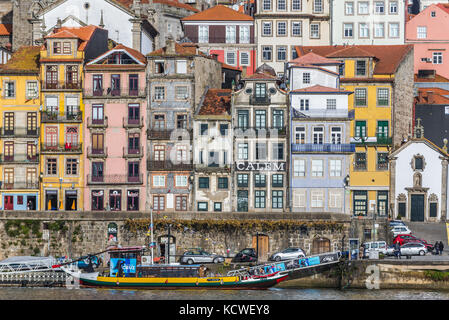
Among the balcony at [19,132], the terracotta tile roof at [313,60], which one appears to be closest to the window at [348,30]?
the terracotta tile roof at [313,60]

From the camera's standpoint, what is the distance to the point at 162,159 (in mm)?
101875

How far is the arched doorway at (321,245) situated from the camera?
310 feet

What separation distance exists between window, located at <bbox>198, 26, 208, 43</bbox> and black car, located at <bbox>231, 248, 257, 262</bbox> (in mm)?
34278

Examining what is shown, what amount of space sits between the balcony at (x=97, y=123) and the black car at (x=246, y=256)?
17.7 meters

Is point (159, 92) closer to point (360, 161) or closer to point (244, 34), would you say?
point (360, 161)

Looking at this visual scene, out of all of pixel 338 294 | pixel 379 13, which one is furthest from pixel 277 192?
pixel 379 13

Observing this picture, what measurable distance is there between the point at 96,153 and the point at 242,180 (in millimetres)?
12289

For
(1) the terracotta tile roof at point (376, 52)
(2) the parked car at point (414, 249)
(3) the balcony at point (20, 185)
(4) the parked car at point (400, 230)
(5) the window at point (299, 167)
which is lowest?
(2) the parked car at point (414, 249)

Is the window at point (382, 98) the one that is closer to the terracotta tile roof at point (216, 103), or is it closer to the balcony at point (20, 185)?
the terracotta tile roof at point (216, 103)

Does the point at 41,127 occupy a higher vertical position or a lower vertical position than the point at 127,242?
higher

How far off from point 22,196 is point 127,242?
1223cm

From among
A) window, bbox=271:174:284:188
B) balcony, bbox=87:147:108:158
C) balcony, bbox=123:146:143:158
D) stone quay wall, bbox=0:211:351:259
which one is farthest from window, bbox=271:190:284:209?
balcony, bbox=87:147:108:158

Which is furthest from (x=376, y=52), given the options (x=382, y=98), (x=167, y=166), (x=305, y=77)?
(x=167, y=166)

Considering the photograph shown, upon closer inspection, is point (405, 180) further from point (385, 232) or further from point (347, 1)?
point (347, 1)
